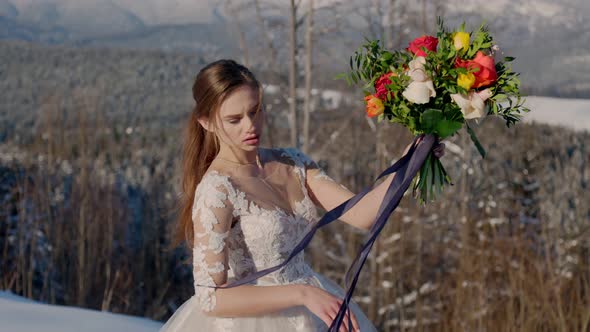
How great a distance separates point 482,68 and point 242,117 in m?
0.62

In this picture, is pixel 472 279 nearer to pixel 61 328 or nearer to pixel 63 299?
pixel 61 328

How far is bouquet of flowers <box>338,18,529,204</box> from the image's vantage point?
1.66m

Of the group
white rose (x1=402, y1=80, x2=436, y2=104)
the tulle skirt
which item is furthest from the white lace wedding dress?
white rose (x1=402, y1=80, x2=436, y2=104)

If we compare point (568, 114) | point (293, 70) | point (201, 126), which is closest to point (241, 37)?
point (293, 70)

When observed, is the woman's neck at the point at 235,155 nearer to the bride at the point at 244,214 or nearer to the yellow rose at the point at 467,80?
the bride at the point at 244,214

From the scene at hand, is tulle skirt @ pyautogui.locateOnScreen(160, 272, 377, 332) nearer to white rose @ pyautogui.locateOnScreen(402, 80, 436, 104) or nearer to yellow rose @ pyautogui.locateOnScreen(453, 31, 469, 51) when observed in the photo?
white rose @ pyautogui.locateOnScreen(402, 80, 436, 104)

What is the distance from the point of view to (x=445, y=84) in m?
1.68

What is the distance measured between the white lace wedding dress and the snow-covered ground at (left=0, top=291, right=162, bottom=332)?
1.16 metres

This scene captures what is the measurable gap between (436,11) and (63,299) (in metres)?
3.88

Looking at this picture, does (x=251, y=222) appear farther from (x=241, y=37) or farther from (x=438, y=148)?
(x=241, y=37)

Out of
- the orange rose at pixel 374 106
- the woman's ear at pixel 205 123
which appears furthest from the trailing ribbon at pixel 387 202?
the woman's ear at pixel 205 123

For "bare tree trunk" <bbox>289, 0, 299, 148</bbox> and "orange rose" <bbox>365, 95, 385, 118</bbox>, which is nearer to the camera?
"orange rose" <bbox>365, 95, 385, 118</bbox>

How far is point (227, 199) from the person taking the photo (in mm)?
1898

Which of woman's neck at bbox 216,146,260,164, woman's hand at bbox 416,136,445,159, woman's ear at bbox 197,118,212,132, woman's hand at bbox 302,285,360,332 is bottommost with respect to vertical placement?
woman's hand at bbox 302,285,360,332
